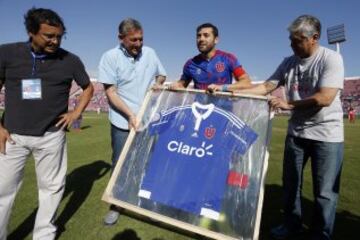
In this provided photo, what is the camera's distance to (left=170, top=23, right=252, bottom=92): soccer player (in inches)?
155

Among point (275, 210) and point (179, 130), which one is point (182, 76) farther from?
point (275, 210)

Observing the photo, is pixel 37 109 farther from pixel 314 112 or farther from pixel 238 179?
pixel 314 112

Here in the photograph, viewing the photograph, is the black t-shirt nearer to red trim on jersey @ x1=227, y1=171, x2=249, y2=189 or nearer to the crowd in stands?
red trim on jersey @ x1=227, y1=171, x2=249, y2=189

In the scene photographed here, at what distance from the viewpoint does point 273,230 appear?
399 centimetres

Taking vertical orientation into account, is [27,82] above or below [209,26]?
below

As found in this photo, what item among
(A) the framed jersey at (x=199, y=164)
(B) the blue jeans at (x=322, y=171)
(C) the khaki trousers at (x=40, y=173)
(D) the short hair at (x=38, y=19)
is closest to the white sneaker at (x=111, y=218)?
(C) the khaki trousers at (x=40, y=173)

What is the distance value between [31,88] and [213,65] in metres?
2.01

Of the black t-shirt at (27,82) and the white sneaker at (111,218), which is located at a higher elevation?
the black t-shirt at (27,82)

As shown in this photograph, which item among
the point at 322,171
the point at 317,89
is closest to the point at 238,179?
the point at 322,171

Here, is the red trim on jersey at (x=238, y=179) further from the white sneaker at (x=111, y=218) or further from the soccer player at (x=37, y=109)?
the white sneaker at (x=111, y=218)

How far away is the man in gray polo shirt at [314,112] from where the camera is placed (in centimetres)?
320

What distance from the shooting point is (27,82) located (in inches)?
123

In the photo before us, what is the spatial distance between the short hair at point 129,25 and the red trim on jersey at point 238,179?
6.60 ft

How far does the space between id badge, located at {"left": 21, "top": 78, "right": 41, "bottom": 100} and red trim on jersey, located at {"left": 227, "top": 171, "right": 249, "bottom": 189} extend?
75.8 inches
